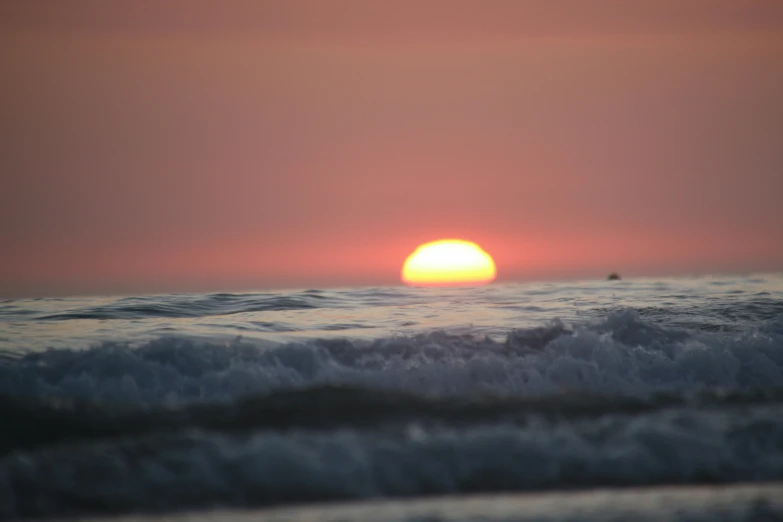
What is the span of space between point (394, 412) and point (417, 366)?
93.3 inches

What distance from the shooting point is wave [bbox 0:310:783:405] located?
455 inches

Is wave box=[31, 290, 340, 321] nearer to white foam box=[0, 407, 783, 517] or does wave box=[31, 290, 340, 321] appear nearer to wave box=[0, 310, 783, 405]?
wave box=[0, 310, 783, 405]

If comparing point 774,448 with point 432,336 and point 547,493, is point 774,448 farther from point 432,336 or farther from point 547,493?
point 432,336

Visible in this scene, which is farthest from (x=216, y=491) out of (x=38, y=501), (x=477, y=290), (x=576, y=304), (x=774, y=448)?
(x=477, y=290)

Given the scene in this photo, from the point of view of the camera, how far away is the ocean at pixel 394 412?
744 centimetres

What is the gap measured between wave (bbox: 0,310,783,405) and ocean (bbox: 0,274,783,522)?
0.12 feet

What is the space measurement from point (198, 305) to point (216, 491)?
10597mm

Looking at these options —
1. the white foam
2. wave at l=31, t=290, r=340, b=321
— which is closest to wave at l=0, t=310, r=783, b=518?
the white foam

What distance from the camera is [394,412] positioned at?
10031 mm

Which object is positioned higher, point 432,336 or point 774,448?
point 432,336

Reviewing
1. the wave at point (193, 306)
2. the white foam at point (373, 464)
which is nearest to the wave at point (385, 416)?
the white foam at point (373, 464)

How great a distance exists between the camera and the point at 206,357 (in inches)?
481

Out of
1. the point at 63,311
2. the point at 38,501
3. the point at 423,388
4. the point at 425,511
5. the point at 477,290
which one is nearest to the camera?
the point at 425,511

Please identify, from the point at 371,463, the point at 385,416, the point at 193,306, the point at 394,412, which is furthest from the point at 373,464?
the point at 193,306
